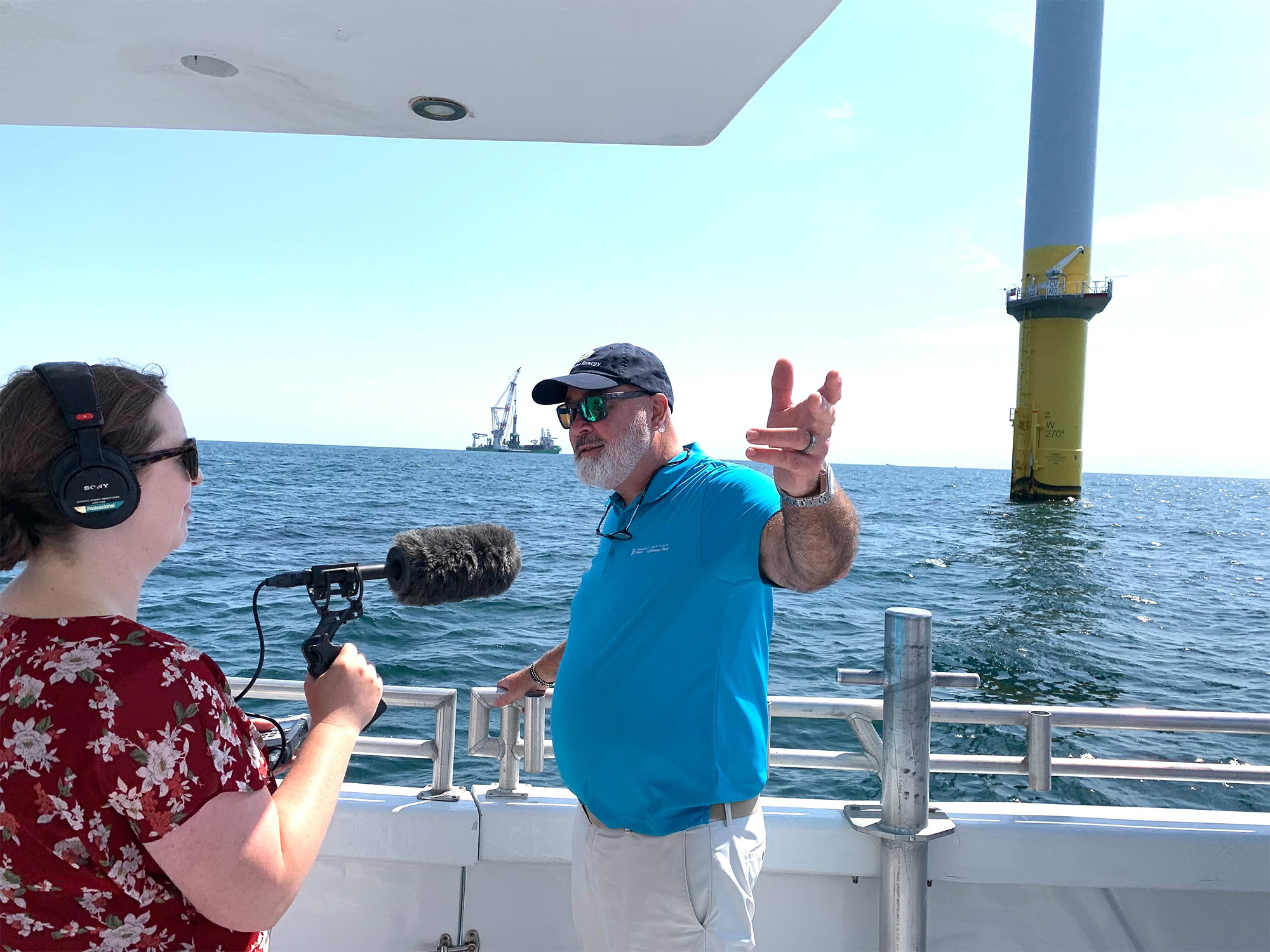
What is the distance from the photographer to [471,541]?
1.70 metres

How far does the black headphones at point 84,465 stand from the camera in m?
1.05

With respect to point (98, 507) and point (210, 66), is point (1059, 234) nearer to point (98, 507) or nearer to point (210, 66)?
point (210, 66)

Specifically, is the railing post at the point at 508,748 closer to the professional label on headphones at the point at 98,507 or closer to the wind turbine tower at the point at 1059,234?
the professional label on headphones at the point at 98,507

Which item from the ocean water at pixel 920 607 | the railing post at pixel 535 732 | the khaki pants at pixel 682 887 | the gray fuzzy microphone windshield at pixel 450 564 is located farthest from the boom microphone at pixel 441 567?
the ocean water at pixel 920 607

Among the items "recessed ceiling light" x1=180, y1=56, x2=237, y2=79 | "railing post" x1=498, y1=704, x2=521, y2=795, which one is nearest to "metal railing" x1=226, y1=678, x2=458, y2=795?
"railing post" x1=498, y1=704, x2=521, y2=795

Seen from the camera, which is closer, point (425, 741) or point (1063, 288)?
point (425, 741)

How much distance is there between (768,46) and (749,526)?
1.11 m

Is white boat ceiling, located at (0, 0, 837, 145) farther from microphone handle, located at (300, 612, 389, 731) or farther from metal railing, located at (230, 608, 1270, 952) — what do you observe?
metal railing, located at (230, 608, 1270, 952)

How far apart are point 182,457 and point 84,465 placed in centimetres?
17

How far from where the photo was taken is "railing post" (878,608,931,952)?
2.23 meters

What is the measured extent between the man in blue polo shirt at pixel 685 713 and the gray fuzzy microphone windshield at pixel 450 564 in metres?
0.36

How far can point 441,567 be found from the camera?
1.61 m

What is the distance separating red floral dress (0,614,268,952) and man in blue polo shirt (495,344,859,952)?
0.98m

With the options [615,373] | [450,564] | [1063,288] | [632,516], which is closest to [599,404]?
[615,373]
